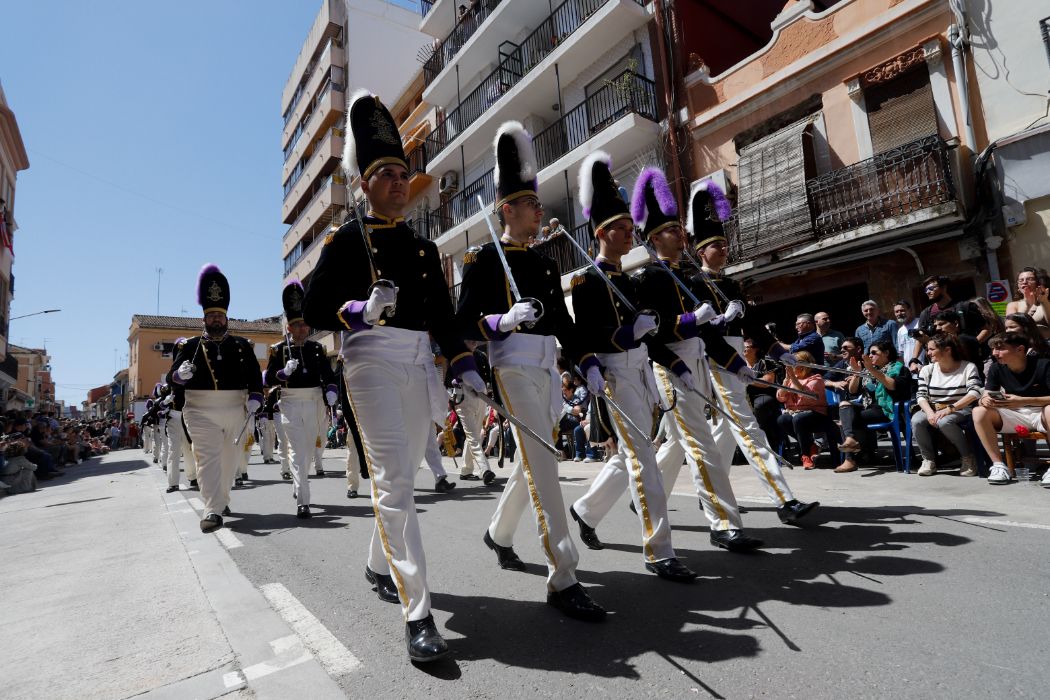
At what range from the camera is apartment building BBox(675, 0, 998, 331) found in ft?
36.2

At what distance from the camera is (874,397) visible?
7613mm

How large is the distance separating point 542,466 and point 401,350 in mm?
958

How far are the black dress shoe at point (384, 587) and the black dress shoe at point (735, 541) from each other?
2079 mm

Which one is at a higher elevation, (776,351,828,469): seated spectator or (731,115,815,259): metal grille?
(731,115,815,259): metal grille

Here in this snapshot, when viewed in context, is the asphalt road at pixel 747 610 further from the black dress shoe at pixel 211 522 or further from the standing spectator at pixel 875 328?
the standing spectator at pixel 875 328

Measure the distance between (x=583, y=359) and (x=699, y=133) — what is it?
43.8 feet

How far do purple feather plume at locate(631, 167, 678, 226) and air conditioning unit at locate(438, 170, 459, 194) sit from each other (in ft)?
68.9

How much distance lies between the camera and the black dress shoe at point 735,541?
395cm

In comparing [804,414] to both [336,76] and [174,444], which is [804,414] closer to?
[174,444]

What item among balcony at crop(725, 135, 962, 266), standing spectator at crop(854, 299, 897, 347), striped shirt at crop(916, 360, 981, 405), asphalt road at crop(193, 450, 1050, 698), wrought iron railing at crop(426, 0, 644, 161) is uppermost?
wrought iron railing at crop(426, 0, 644, 161)

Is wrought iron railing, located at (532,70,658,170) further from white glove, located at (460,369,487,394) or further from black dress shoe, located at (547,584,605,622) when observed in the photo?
black dress shoe, located at (547,584,605,622)

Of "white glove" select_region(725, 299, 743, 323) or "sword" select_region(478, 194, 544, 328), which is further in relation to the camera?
"white glove" select_region(725, 299, 743, 323)

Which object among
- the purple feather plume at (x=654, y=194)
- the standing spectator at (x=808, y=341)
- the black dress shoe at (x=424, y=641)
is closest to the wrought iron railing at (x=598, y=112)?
the standing spectator at (x=808, y=341)

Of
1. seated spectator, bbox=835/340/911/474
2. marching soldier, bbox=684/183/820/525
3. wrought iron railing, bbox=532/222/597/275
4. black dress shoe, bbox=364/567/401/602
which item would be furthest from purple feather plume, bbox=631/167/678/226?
wrought iron railing, bbox=532/222/597/275
